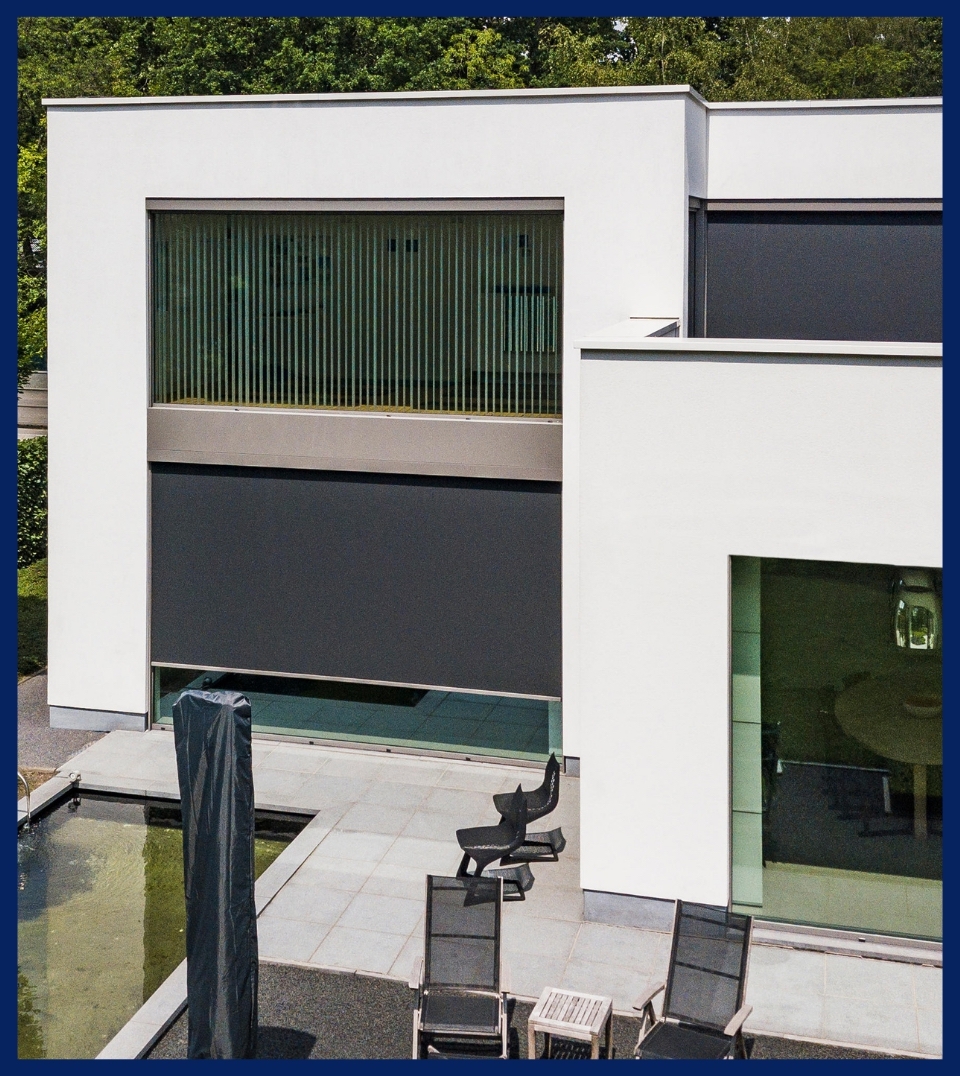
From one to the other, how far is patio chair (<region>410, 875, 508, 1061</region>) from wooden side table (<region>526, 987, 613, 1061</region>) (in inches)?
9.2

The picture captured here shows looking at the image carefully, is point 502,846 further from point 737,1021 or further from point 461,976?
point 737,1021

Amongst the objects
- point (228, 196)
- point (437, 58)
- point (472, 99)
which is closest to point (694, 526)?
point (472, 99)

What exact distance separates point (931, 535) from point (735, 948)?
10.7 feet

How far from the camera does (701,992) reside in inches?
336

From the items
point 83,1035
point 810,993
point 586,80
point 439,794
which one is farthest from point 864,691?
point 586,80

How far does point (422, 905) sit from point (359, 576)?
440cm

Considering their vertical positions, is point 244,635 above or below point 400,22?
below

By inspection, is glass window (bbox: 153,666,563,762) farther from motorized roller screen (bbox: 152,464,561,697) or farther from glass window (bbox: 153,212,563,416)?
glass window (bbox: 153,212,563,416)

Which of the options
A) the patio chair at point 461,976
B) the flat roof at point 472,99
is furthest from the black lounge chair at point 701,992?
the flat roof at point 472,99

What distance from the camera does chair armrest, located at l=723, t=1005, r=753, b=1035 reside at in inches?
320

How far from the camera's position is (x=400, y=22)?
3781cm

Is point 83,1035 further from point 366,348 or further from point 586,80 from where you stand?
point 586,80

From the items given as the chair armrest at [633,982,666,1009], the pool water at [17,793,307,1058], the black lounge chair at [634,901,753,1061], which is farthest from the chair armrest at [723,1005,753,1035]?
the pool water at [17,793,307,1058]

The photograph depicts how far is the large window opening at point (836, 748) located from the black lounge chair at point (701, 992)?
63.2 inches
